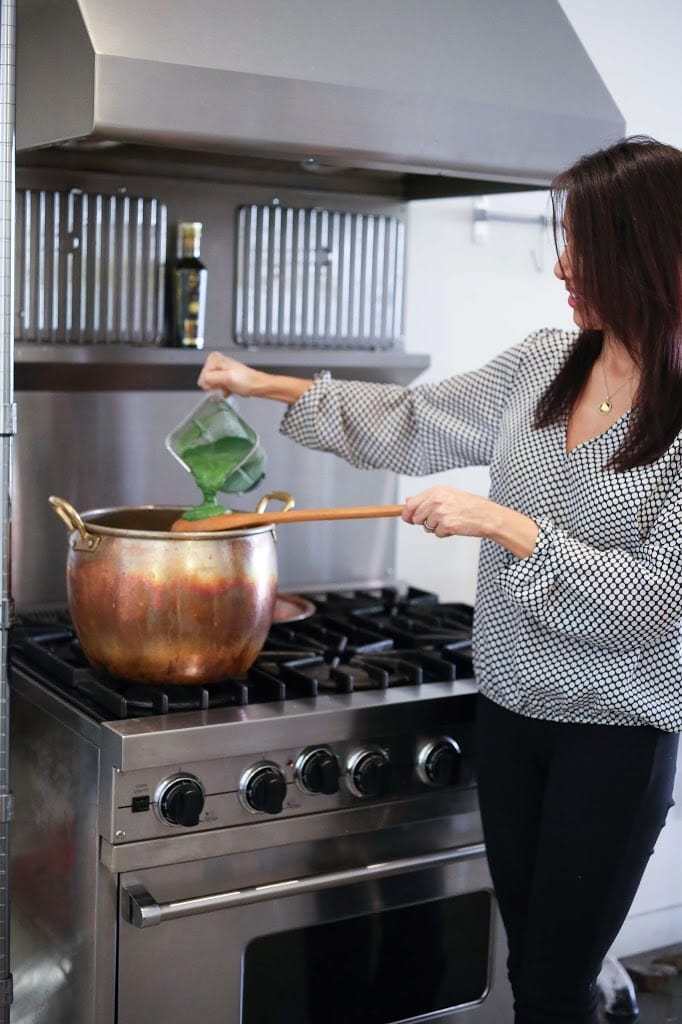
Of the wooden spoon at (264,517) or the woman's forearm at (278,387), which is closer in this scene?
the wooden spoon at (264,517)

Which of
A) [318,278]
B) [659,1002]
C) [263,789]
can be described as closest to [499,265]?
[318,278]

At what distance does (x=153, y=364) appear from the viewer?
2150 millimetres

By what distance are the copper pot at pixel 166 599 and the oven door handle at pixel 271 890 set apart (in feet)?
0.89

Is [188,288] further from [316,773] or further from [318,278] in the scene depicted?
[316,773]

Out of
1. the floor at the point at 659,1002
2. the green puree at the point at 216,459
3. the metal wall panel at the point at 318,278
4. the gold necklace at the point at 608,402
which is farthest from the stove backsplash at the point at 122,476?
the floor at the point at 659,1002

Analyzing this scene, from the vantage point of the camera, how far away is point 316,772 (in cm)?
173

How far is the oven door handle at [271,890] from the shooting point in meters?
1.60

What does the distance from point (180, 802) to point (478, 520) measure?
0.49 metres

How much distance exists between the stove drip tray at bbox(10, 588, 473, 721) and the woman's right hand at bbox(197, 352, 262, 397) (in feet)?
1.26

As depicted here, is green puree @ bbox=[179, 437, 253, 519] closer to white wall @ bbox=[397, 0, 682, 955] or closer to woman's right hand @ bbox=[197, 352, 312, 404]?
woman's right hand @ bbox=[197, 352, 312, 404]

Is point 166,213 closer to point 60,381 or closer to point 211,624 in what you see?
point 60,381

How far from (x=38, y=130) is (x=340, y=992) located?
4.01 feet

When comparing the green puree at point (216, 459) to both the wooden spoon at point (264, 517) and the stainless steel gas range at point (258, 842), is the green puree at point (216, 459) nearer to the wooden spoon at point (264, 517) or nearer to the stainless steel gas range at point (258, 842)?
the wooden spoon at point (264, 517)

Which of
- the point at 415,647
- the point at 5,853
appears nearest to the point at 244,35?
the point at 415,647
